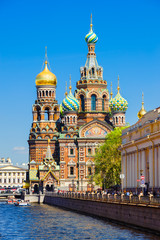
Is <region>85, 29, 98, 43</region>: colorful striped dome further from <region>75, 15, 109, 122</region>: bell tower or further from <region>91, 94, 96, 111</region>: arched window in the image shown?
<region>91, 94, 96, 111</region>: arched window

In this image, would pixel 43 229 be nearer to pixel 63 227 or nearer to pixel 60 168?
pixel 63 227

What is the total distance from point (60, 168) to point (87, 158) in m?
4.78

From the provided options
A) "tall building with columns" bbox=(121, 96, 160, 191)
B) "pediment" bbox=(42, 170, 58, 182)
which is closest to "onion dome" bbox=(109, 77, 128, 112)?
"pediment" bbox=(42, 170, 58, 182)

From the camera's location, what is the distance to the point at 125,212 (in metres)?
44.7

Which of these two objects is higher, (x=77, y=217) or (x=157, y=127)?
(x=157, y=127)

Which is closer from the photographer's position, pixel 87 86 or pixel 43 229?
pixel 43 229

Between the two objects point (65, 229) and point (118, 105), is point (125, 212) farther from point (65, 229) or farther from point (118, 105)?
point (118, 105)

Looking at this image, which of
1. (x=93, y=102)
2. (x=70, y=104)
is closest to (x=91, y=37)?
(x=93, y=102)

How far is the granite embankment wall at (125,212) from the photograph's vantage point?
38.0 meters

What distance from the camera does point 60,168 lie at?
106 metres

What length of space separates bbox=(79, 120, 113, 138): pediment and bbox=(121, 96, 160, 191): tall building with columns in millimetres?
36806

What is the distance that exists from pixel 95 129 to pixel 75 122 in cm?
360

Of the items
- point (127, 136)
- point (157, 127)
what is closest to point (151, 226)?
point (157, 127)

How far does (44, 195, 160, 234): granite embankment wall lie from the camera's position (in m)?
38.0
